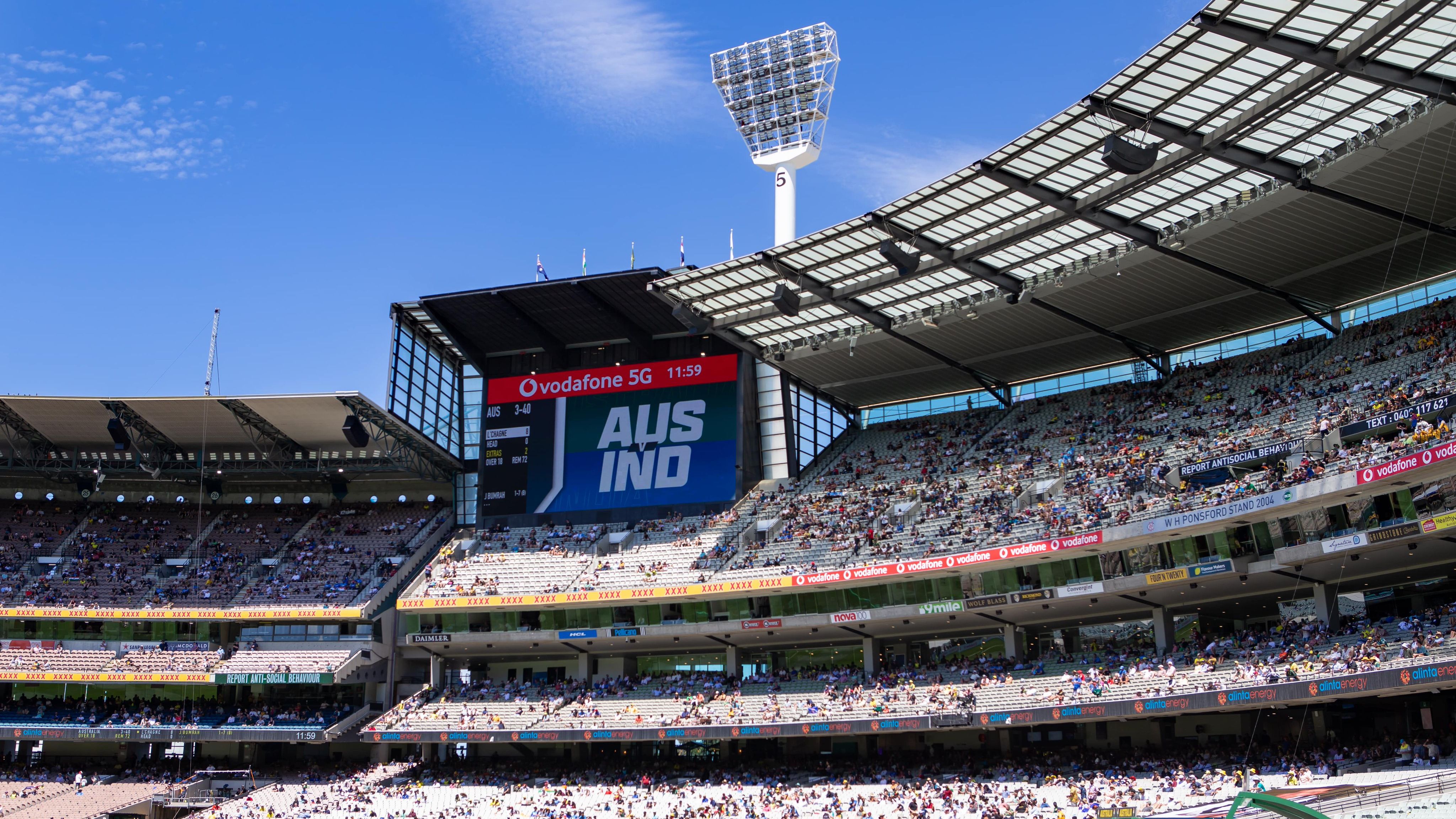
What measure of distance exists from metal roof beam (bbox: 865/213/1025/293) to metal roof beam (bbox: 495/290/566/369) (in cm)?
2421

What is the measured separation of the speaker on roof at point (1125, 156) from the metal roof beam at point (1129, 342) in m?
13.9

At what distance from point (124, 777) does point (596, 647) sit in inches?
954

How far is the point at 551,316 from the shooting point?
64812 millimetres

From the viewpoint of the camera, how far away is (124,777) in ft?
199

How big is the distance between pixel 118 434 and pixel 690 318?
32.1 metres

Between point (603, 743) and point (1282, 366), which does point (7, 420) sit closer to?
point (603, 743)

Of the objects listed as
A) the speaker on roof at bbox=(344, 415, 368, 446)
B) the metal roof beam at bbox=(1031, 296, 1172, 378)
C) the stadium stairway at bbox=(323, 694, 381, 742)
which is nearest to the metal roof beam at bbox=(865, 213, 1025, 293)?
the metal roof beam at bbox=(1031, 296, 1172, 378)

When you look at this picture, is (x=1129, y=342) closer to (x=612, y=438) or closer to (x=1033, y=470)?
(x=1033, y=470)

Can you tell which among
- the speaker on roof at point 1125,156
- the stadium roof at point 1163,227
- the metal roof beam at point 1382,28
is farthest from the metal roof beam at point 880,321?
the metal roof beam at point 1382,28

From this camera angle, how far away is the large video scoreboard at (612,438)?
6412 cm

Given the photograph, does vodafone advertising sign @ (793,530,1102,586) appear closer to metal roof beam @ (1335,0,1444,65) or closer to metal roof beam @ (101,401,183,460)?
metal roof beam @ (1335,0,1444,65)

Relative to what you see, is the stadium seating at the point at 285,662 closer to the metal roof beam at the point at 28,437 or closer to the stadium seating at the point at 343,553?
the stadium seating at the point at 343,553

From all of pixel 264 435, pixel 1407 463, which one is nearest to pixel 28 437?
pixel 264 435

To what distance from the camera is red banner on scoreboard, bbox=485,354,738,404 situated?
212 ft
